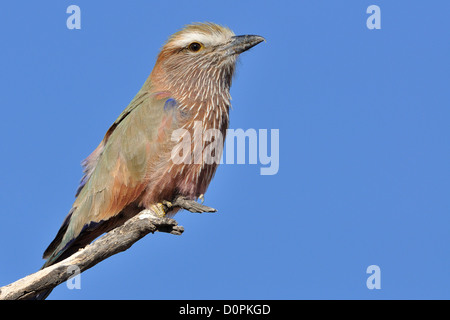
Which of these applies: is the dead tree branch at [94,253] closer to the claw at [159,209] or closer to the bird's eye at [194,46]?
the claw at [159,209]

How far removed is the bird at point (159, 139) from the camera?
764cm

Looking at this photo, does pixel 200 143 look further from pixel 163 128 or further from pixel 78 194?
pixel 78 194

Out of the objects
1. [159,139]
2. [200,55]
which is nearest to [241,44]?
[200,55]

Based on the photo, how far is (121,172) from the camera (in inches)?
306

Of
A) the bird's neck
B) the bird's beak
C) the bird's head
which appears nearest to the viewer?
the bird's neck

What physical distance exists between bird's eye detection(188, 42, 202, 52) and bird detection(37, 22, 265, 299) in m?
0.01

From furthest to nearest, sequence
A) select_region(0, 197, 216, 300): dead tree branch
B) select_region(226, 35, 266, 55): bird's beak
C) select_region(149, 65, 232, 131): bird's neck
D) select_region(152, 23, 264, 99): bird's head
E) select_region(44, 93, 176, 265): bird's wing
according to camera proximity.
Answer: select_region(226, 35, 266, 55): bird's beak
select_region(152, 23, 264, 99): bird's head
select_region(149, 65, 232, 131): bird's neck
select_region(44, 93, 176, 265): bird's wing
select_region(0, 197, 216, 300): dead tree branch

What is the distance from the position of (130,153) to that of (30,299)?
6.84 ft

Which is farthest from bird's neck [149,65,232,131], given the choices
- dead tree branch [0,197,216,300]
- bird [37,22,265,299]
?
dead tree branch [0,197,216,300]

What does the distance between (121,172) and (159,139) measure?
1.91 ft

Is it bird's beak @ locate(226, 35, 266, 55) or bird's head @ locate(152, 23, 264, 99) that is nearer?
bird's head @ locate(152, 23, 264, 99)

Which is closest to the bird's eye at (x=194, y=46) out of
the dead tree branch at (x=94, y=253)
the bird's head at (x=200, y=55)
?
the bird's head at (x=200, y=55)

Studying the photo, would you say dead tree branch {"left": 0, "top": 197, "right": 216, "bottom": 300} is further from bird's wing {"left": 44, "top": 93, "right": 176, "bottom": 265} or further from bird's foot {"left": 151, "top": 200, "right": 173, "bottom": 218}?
bird's wing {"left": 44, "top": 93, "right": 176, "bottom": 265}

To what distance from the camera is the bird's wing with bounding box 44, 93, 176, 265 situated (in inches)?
302
